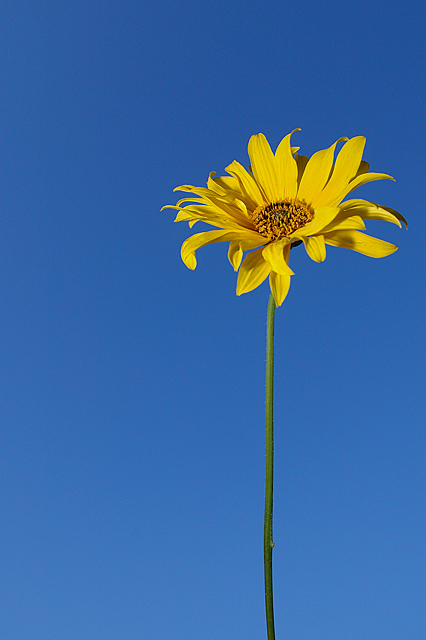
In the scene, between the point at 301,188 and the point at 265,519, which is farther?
the point at 301,188

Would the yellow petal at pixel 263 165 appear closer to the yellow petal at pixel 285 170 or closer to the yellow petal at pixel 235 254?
the yellow petal at pixel 285 170

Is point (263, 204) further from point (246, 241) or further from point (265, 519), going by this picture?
point (265, 519)

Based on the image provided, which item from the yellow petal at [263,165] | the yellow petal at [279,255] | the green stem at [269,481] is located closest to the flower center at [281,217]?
the yellow petal at [263,165]

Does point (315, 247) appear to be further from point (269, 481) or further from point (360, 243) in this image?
point (269, 481)

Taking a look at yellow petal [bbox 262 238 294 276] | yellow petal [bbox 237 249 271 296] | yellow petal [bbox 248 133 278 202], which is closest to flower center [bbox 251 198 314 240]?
yellow petal [bbox 248 133 278 202]

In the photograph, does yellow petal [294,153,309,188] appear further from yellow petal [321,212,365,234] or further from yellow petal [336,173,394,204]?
yellow petal [321,212,365,234]

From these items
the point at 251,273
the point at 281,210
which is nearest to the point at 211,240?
the point at 251,273

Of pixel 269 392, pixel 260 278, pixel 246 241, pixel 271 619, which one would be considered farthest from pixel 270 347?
pixel 271 619
